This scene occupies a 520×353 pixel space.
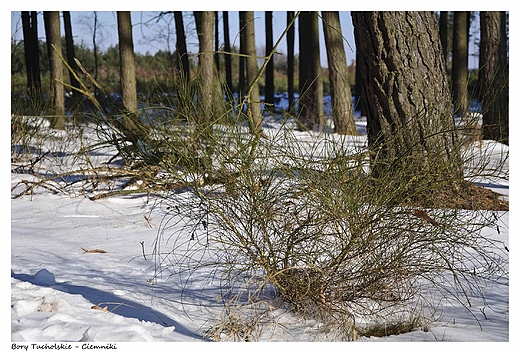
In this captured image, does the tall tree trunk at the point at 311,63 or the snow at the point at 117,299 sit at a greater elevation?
the tall tree trunk at the point at 311,63

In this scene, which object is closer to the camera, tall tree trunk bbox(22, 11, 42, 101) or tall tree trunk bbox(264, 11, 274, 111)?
tall tree trunk bbox(22, 11, 42, 101)

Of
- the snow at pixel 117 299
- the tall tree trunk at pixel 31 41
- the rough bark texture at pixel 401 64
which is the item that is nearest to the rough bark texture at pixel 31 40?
the tall tree trunk at pixel 31 41

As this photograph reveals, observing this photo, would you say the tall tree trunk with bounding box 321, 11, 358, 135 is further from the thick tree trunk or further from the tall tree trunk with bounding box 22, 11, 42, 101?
the tall tree trunk with bounding box 22, 11, 42, 101

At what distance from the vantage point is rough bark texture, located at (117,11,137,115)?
884cm

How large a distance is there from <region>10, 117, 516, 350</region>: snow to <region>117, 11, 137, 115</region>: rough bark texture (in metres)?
4.10

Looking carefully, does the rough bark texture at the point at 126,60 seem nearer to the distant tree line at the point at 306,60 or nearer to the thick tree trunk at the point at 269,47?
the distant tree line at the point at 306,60

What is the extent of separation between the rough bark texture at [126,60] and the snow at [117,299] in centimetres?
410

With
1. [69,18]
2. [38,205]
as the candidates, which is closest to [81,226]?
[38,205]

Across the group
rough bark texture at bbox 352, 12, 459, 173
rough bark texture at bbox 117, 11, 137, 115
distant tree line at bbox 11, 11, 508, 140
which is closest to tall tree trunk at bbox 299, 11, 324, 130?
distant tree line at bbox 11, 11, 508, 140

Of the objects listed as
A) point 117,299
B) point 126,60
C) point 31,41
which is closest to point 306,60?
point 126,60

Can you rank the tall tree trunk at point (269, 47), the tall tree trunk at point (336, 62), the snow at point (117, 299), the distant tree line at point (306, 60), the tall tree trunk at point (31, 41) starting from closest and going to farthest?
the snow at point (117, 299), the distant tree line at point (306, 60), the tall tree trunk at point (336, 62), the tall tree trunk at point (31, 41), the tall tree trunk at point (269, 47)

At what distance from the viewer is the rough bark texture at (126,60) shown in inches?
348

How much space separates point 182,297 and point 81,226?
1.94 metres
